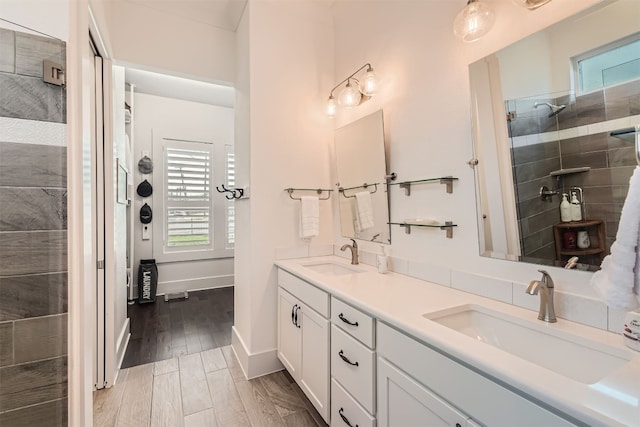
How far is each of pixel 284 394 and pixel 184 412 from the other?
62 centimetres

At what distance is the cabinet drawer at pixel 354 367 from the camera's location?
1.23m

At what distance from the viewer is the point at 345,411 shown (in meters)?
1.41

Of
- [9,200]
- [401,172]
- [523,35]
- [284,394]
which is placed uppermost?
[523,35]

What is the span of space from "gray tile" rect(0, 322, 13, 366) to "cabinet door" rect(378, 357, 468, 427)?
4.74ft

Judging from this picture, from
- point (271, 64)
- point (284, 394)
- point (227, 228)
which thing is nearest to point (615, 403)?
point (284, 394)

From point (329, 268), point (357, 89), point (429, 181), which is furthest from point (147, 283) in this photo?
point (429, 181)

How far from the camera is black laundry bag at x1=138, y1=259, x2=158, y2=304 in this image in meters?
3.78

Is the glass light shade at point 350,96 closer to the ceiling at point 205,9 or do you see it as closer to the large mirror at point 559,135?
the large mirror at point 559,135

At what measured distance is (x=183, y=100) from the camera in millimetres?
4277

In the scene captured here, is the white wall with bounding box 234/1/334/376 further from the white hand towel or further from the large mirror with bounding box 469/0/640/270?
the large mirror with bounding box 469/0/640/270

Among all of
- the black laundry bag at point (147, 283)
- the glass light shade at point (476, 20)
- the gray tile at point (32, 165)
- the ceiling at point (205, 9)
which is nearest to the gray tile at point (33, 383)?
the gray tile at point (32, 165)

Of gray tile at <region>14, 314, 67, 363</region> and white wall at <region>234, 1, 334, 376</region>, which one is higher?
white wall at <region>234, 1, 334, 376</region>

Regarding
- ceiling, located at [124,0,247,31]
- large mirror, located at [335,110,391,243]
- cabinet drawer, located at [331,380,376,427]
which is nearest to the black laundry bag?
large mirror, located at [335,110,391,243]

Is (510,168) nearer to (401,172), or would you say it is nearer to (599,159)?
(599,159)
